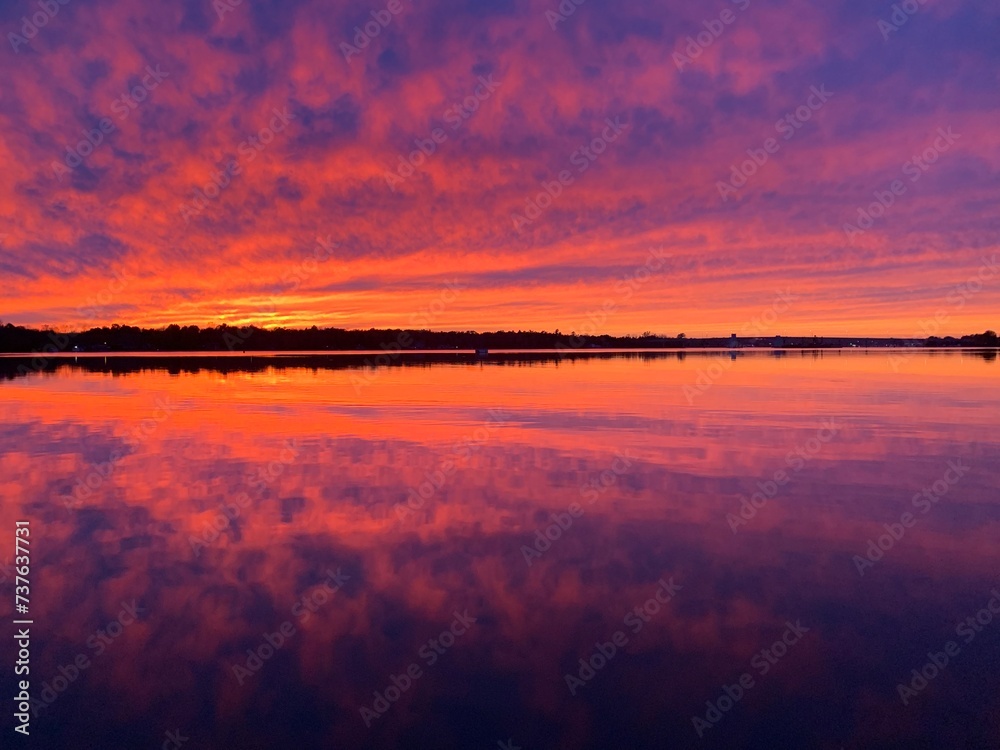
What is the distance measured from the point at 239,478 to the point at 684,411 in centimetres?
1833

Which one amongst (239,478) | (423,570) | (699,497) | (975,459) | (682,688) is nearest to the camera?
(682,688)

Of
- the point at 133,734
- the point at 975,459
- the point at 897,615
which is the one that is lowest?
the point at 133,734

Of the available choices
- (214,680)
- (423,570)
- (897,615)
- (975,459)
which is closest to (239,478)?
(423,570)

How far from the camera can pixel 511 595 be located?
9.50 meters

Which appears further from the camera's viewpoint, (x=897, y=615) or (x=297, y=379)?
(x=297, y=379)

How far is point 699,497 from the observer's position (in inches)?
571

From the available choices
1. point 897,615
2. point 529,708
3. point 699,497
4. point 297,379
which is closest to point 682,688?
point 529,708

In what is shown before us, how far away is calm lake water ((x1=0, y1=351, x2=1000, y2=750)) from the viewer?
684cm

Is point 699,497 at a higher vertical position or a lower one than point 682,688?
higher

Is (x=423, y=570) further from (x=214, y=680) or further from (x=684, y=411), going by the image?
(x=684, y=411)

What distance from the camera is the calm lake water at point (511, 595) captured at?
6.84 meters

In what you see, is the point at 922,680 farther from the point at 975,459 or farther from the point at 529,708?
the point at 975,459

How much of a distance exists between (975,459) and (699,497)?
28.6 ft

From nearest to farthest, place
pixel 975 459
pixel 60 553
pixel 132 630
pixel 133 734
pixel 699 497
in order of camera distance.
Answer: pixel 133 734 < pixel 132 630 < pixel 60 553 < pixel 699 497 < pixel 975 459
